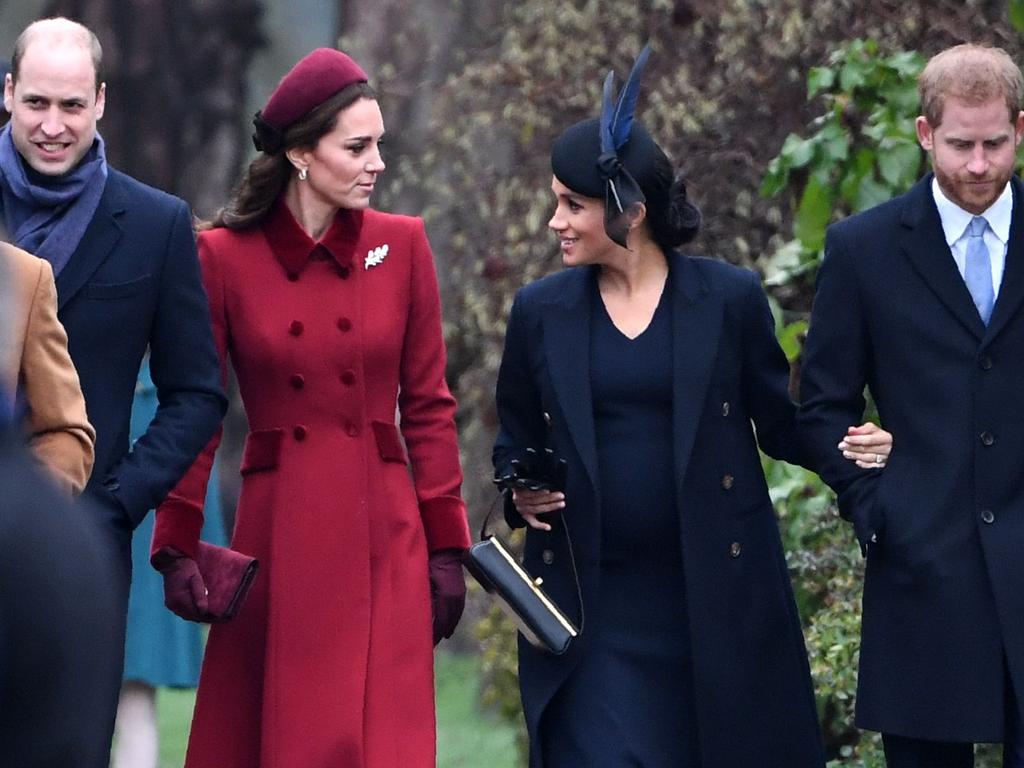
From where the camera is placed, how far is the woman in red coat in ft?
18.5

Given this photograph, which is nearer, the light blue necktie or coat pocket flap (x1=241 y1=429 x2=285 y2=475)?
the light blue necktie

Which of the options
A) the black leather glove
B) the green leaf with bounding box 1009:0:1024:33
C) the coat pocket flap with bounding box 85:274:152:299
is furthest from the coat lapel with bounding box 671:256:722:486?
the green leaf with bounding box 1009:0:1024:33

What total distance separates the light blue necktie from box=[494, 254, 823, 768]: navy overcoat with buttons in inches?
19.8

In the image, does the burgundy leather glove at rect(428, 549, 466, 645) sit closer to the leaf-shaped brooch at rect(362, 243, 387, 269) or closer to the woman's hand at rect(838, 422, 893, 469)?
the leaf-shaped brooch at rect(362, 243, 387, 269)

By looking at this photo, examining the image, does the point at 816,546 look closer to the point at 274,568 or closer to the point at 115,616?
the point at 274,568

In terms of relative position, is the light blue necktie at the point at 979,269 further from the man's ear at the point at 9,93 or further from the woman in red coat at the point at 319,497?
the man's ear at the point at 9,93

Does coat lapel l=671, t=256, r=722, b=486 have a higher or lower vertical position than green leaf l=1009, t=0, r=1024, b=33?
lower

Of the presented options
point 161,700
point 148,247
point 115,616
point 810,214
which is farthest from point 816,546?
point 115,616

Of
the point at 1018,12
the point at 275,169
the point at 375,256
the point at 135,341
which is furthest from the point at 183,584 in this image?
the point at 1018,12

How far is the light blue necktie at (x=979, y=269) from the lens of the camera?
17.4 ft

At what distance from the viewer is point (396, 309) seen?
5758 millimetres

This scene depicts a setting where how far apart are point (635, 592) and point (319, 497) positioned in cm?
75

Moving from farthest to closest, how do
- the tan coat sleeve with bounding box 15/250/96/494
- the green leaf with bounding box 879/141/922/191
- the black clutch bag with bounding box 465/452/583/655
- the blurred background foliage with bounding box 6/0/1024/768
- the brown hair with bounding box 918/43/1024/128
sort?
the blurred background foliage with bounding box 6/0/1024/768
the green leaf with bounding box 879/141/922/191
the black clutch bag with bounding box 465/452/583/655
the brown hair with bounding box 918/43/1024/128
the tan coat sleeve with bounding box 15/250/96/494

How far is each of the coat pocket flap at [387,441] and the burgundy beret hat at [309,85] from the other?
0.67m
